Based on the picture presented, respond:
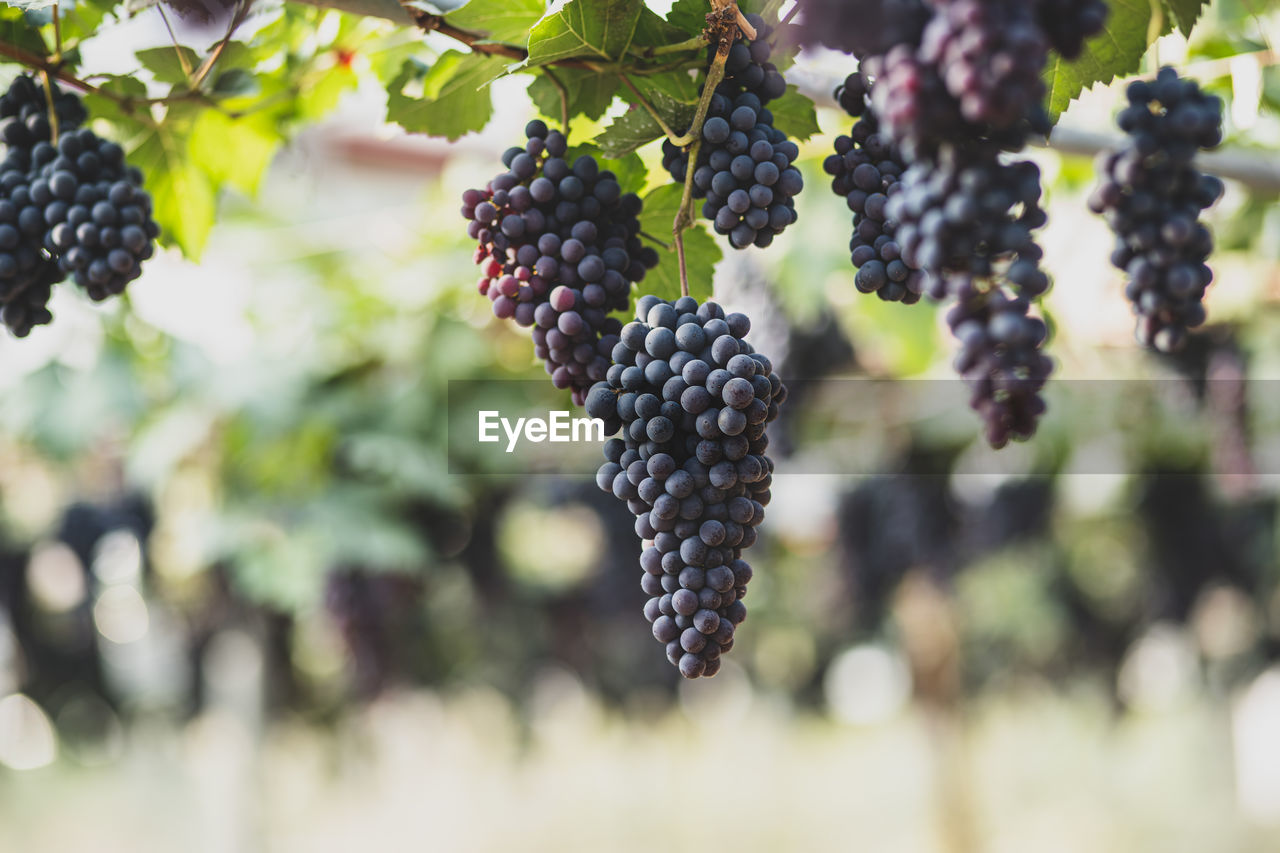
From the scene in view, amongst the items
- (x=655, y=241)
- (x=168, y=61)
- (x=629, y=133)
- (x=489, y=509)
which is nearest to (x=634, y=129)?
(x=629, y=133)

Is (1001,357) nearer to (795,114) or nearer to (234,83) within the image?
(795,114)

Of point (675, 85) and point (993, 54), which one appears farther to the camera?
point (675, 85)

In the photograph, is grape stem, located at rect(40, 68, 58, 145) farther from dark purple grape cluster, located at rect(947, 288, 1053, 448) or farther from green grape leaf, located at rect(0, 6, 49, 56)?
dark purple grape cluster, located at rect(947, 288, 1053, 448)

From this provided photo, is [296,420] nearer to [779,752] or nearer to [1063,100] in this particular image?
[1063,100]

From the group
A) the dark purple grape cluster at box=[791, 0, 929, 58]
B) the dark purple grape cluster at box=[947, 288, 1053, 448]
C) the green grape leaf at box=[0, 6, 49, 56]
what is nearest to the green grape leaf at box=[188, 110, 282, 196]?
the green grape leaf at box=[0, 6, 49, 56]

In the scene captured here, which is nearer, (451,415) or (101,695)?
(451,415)

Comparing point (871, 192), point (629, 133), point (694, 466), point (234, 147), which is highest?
point (234, 147)

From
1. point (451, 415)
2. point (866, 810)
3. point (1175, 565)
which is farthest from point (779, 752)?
point (451, 415)
